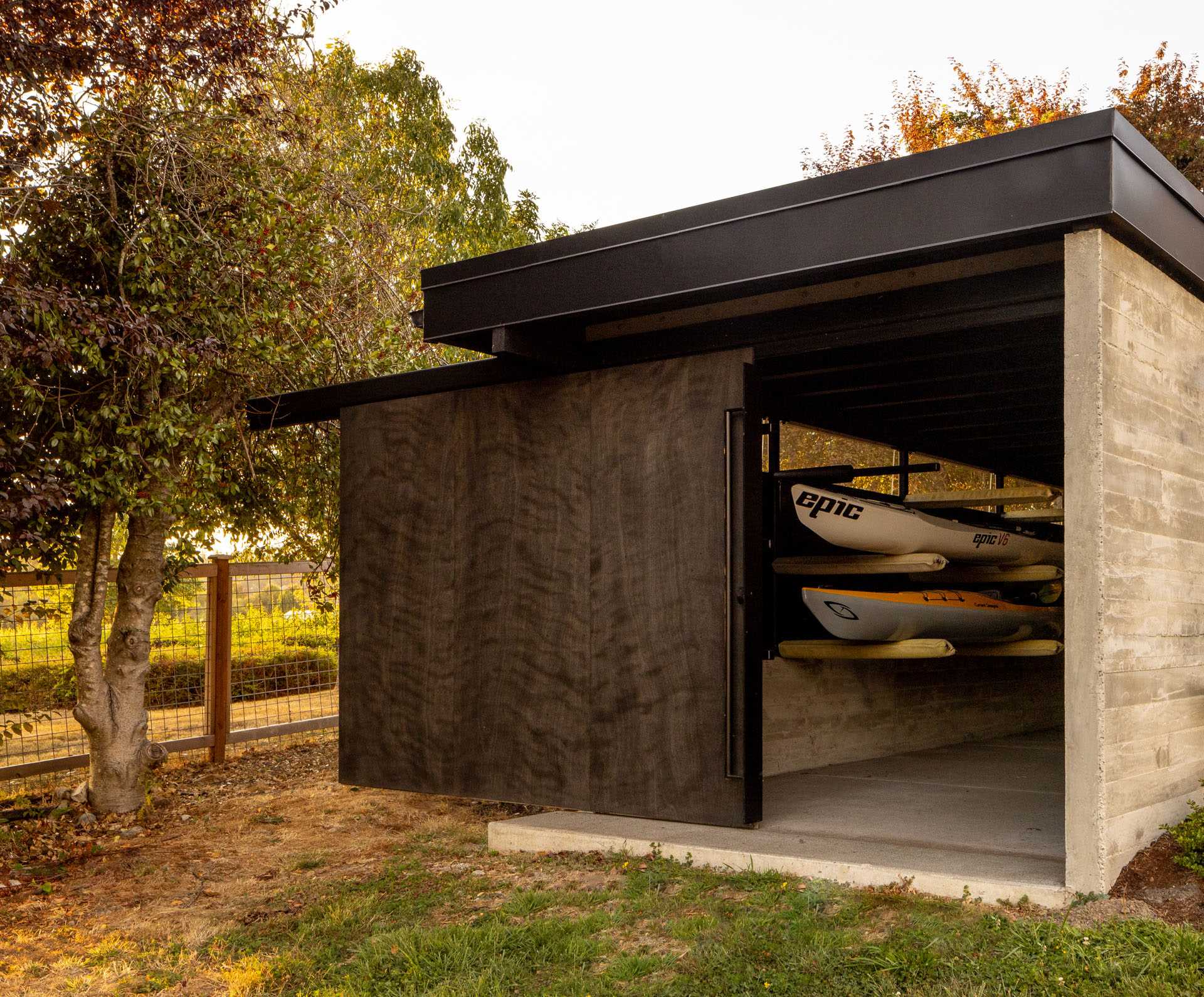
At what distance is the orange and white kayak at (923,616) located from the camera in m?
6.80

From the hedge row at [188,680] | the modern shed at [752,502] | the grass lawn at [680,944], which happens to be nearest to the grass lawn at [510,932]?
the grass lawn at [680,944]

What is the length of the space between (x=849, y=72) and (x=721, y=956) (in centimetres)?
2049

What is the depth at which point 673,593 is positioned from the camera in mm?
5430

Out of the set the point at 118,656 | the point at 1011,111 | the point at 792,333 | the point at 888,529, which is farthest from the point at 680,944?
the point at 1011,111

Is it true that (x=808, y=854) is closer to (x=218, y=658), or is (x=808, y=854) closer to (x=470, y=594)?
(x=470, y=594)

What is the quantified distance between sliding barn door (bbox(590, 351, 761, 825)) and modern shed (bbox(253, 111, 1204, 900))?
0.02m

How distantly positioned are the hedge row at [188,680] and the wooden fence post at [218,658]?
198 millimetres

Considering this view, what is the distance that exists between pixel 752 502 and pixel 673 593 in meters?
0.58

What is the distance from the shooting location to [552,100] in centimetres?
2480

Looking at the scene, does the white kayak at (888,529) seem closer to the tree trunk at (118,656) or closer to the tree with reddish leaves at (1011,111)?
the tree trunk at (118,656)

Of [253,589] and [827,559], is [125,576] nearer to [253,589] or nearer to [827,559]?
[253,589]

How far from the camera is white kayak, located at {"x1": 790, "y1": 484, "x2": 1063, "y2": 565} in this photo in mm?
6773

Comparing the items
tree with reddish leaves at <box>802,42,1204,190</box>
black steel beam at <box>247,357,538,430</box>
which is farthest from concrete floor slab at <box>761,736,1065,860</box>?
tree with reddish leaves at <box>802,42,1204,190</box>

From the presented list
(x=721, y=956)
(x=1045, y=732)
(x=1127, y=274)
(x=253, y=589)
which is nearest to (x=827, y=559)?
(x=1127, y=274)
